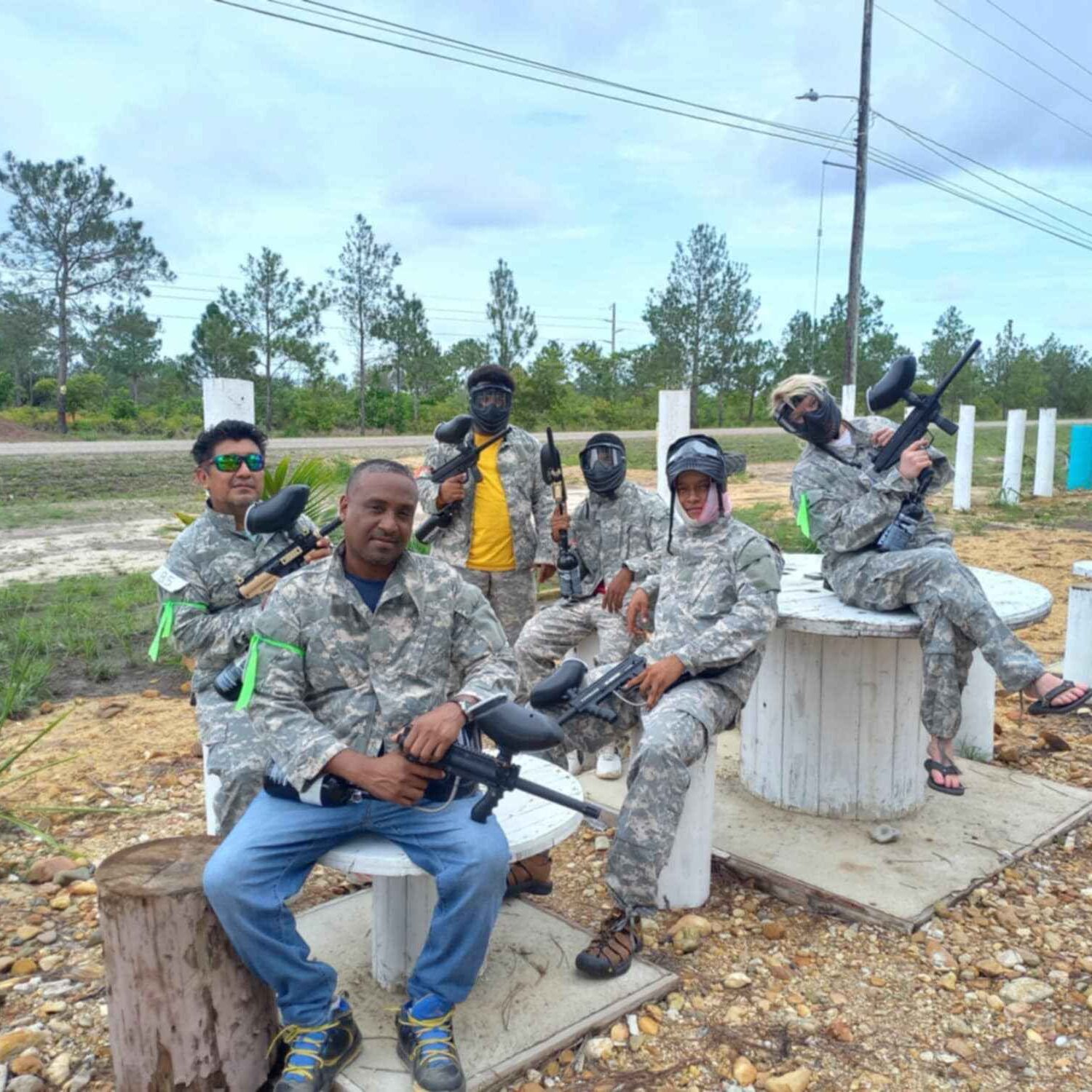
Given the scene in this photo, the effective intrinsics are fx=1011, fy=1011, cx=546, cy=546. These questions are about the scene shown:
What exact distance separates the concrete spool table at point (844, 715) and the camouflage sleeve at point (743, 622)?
44 centimetres

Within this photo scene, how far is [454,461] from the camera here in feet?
17.0

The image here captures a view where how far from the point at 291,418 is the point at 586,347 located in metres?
17.4

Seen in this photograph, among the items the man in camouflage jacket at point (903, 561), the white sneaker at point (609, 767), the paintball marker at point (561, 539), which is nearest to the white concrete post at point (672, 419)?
the paintball marker at point (561, 539)

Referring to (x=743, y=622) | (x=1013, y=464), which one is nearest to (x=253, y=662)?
(x=743, y=622)

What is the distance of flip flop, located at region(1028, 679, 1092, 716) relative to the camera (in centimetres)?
390

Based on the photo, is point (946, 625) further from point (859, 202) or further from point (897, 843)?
point (859, 202)

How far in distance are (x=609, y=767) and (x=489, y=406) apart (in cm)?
191

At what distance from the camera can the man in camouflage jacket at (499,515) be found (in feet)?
17.3

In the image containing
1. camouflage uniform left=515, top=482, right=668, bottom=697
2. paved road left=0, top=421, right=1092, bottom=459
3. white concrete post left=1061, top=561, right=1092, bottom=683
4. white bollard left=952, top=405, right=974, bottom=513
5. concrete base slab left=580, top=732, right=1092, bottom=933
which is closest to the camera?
concrete base slab left=580, top=732, right=1092, bottom=933

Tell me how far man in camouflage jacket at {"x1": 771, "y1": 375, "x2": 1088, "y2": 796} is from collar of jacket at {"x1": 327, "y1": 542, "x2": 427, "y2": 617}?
6.98ft

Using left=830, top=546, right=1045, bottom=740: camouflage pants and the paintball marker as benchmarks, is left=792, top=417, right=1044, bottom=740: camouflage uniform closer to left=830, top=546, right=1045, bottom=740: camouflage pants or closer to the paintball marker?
left=830, top=546, right=1045, bottom=740: camouflage pants

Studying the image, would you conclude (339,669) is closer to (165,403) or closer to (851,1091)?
(851,1091)

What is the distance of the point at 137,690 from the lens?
663cm

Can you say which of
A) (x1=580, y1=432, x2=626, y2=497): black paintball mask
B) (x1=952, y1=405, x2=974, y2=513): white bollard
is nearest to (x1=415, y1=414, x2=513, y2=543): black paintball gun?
(x1=580, y1=432, x2=626, y2=497): black paintball mask
